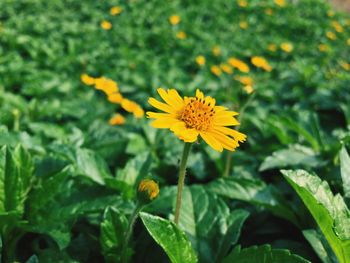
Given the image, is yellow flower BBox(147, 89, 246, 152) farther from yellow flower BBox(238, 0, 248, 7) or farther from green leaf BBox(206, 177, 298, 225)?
yellow flower BBox(238, 0, 248, 7)

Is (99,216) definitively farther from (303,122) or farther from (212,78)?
(212,78)

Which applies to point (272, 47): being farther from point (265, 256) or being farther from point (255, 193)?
point (265, 256)

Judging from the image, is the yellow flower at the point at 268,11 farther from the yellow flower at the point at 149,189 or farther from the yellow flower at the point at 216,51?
the yellow flower at the point at 149,189

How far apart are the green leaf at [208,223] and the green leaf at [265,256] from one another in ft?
0.55

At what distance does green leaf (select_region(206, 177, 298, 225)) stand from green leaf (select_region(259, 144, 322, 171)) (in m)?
0.21

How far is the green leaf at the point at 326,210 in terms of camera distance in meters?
1.16

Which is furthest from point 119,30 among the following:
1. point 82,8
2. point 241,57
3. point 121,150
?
point 121,150

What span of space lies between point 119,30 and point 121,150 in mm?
2732

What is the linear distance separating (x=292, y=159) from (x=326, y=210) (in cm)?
78

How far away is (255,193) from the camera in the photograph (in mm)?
1665

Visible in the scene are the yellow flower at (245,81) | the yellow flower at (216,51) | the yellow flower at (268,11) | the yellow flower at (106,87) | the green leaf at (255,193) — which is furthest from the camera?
the yellow flower at (268,11)

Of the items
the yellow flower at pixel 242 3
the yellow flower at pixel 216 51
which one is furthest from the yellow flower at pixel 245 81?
the yellow flower at pixel 242 3

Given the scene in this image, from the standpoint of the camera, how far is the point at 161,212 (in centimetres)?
156

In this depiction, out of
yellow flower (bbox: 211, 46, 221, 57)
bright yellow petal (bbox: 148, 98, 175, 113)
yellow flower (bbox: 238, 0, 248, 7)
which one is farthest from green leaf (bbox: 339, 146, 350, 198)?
yellow flower (bbox: 238, 0, 248, 7)
